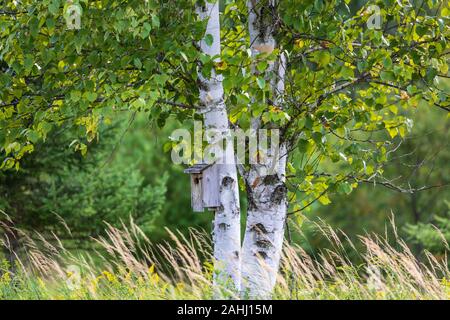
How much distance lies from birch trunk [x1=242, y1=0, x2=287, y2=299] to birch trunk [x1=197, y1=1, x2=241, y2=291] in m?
0.24

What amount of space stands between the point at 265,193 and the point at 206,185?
520mm

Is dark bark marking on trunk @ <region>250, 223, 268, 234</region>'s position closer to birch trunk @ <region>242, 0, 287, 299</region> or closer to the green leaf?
birch trunk @ <region>242, 0, 287, 299</region>

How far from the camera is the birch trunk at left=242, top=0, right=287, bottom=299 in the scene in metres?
6.77

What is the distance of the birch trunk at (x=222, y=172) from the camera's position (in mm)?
6508

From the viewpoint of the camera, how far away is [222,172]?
6688mm

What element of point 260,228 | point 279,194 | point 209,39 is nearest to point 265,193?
point 279,194

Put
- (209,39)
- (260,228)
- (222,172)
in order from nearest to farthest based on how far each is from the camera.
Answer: (209,39), (222,172), (260,228)

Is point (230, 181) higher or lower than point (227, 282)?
higher

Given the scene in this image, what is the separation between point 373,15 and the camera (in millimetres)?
6383

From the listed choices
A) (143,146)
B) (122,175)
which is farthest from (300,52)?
(143,146)

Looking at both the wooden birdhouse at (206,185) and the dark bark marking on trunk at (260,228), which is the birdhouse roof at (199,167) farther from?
the dark bark marking on trunk at (260,228)

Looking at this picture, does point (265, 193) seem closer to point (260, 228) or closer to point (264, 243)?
point (260, 228)

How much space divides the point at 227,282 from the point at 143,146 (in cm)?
2644
